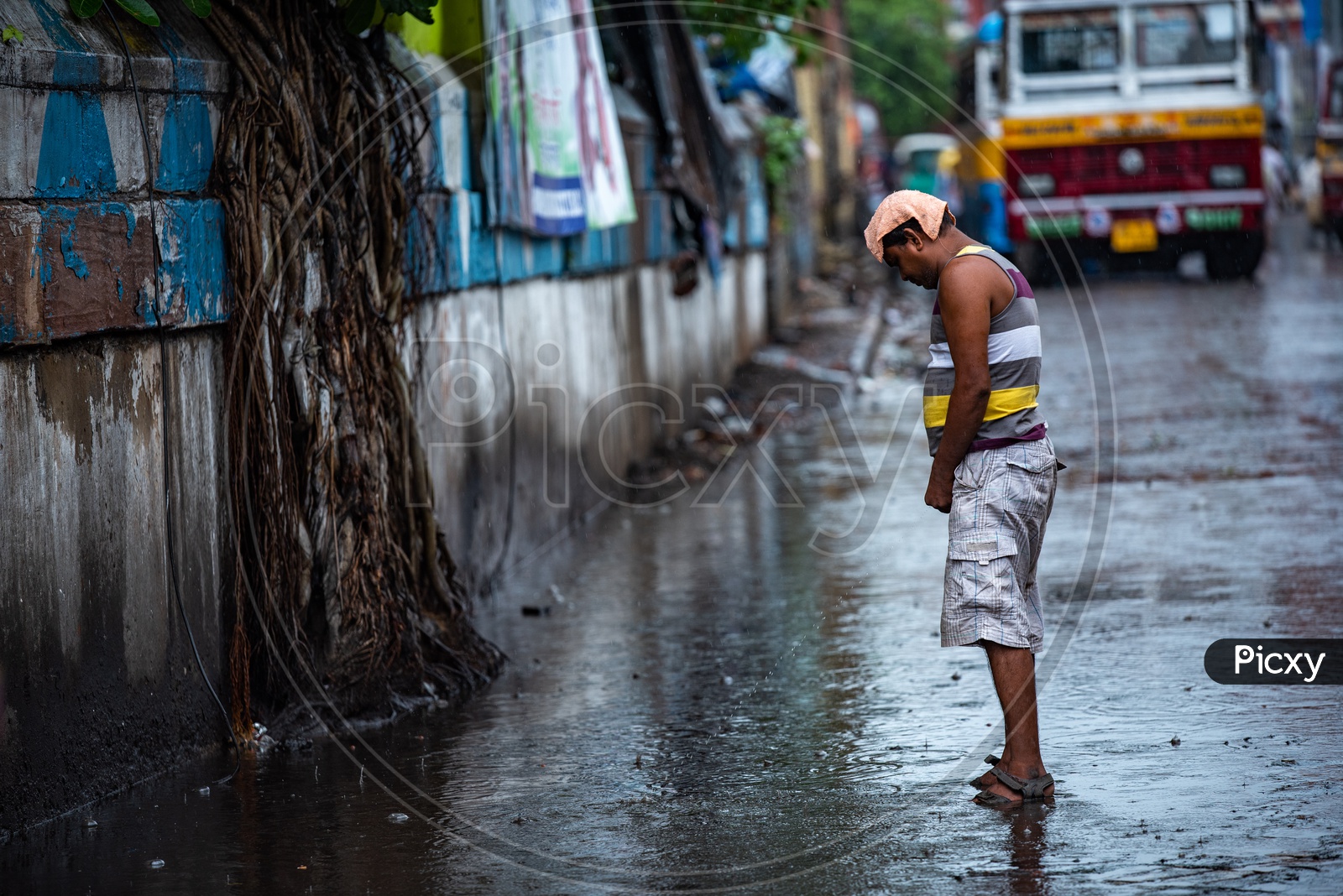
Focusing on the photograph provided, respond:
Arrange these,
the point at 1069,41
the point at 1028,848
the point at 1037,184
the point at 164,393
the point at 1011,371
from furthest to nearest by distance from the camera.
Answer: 1. the point at 1037,184
2. the point at 1069,41
3. the point at 164,393
4. the point at 1011,371
5. the point at 1028,848

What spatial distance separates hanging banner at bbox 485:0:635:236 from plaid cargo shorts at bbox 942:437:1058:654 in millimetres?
3518

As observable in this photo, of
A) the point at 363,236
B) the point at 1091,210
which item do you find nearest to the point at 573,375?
the point at 363,236

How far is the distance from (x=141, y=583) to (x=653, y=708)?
167 centimetres

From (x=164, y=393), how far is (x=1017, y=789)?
8.47 ft

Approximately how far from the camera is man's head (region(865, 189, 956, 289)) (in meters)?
4.27

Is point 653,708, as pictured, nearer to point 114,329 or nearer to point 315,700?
point 315,700

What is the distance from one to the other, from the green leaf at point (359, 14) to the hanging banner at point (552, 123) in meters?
1.76

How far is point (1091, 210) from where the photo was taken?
20.4 m

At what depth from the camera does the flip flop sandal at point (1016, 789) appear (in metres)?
4.18

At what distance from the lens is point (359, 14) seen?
17.6 ft

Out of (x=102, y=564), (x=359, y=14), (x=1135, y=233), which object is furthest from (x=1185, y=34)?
(x=102, y=564)

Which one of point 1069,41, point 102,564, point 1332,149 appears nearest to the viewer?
point 102,564

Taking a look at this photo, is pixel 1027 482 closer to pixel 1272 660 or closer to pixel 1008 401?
pixel 1008 401

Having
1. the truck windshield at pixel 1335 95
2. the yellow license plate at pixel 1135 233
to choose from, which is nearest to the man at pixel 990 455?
the yellow license plate at pixel 1135 233
